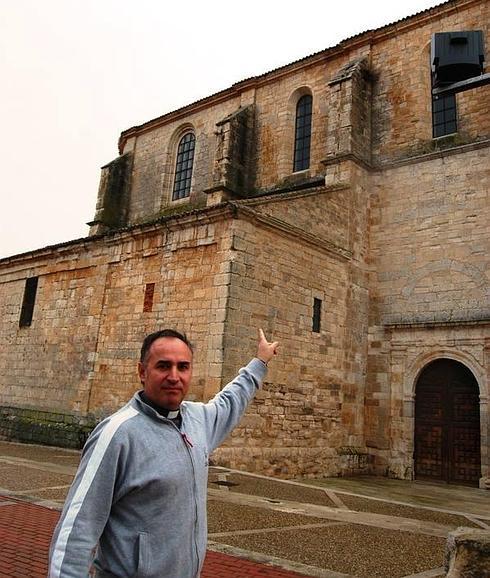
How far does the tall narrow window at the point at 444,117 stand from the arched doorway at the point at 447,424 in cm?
646

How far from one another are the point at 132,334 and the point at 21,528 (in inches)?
313

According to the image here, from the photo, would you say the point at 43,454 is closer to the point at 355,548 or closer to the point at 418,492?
the point at 418,492

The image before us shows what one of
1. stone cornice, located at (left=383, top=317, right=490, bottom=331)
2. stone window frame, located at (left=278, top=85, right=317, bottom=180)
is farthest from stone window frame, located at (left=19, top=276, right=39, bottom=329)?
stone cornice, located at (left=383, top=317, right=490, bottom=331)

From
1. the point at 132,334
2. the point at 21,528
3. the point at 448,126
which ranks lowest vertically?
the point at 21,528

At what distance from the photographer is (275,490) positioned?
28.0 ft

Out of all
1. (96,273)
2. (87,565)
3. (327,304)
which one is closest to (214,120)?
(96,273)

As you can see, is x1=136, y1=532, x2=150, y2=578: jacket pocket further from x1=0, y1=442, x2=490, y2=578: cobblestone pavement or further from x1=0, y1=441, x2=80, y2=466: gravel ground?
x1=0, y1=441, x2=80, y2=466: gravel ground

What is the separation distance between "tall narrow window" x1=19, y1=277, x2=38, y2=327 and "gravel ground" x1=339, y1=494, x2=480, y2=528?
11.9 metres

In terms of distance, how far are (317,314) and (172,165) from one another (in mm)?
11543

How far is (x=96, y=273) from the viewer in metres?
14.4

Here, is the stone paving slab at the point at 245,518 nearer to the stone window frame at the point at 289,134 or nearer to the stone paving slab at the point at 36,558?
the stone paving slab at the point at 36,558

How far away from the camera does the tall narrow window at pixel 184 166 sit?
68.4 ft

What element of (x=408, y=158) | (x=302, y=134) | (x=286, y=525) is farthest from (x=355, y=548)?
(x=302, y=134)

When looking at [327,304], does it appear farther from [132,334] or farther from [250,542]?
[250,542]
